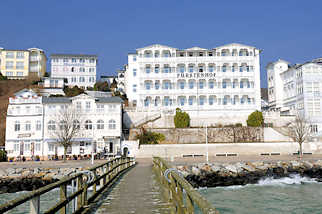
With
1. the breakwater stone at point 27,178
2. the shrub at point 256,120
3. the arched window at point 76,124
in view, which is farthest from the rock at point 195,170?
the shrub at point 256,120

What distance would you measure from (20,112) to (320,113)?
58.8 m

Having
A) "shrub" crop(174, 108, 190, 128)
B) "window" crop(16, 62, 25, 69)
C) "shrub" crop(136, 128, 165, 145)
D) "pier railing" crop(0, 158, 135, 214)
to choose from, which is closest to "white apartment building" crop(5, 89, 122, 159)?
"shrub" crop(136, 128, 165, 145)

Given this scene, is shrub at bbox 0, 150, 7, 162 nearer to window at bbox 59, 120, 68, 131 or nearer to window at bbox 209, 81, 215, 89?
window at bbox 59, 120, 68, 131

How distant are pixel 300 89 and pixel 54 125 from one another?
51947 mm

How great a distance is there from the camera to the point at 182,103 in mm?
69938

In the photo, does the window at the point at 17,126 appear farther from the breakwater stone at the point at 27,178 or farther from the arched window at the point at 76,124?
the breakwater stone at the point at 27,178

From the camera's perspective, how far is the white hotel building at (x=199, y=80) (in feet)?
229

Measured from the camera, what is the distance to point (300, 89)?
6925 centimetres

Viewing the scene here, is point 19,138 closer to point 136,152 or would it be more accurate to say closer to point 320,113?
point 136,152

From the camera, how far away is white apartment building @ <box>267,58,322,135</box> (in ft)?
219

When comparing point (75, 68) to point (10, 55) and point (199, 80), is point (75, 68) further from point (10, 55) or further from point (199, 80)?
point (199, 80)

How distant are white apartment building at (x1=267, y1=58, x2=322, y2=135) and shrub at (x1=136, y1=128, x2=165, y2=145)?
103 feet

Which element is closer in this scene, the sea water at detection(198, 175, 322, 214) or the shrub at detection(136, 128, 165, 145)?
the sea water at detection(198, 175, 322, 214)

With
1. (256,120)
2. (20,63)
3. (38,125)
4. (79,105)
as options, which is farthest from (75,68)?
(256,120)
